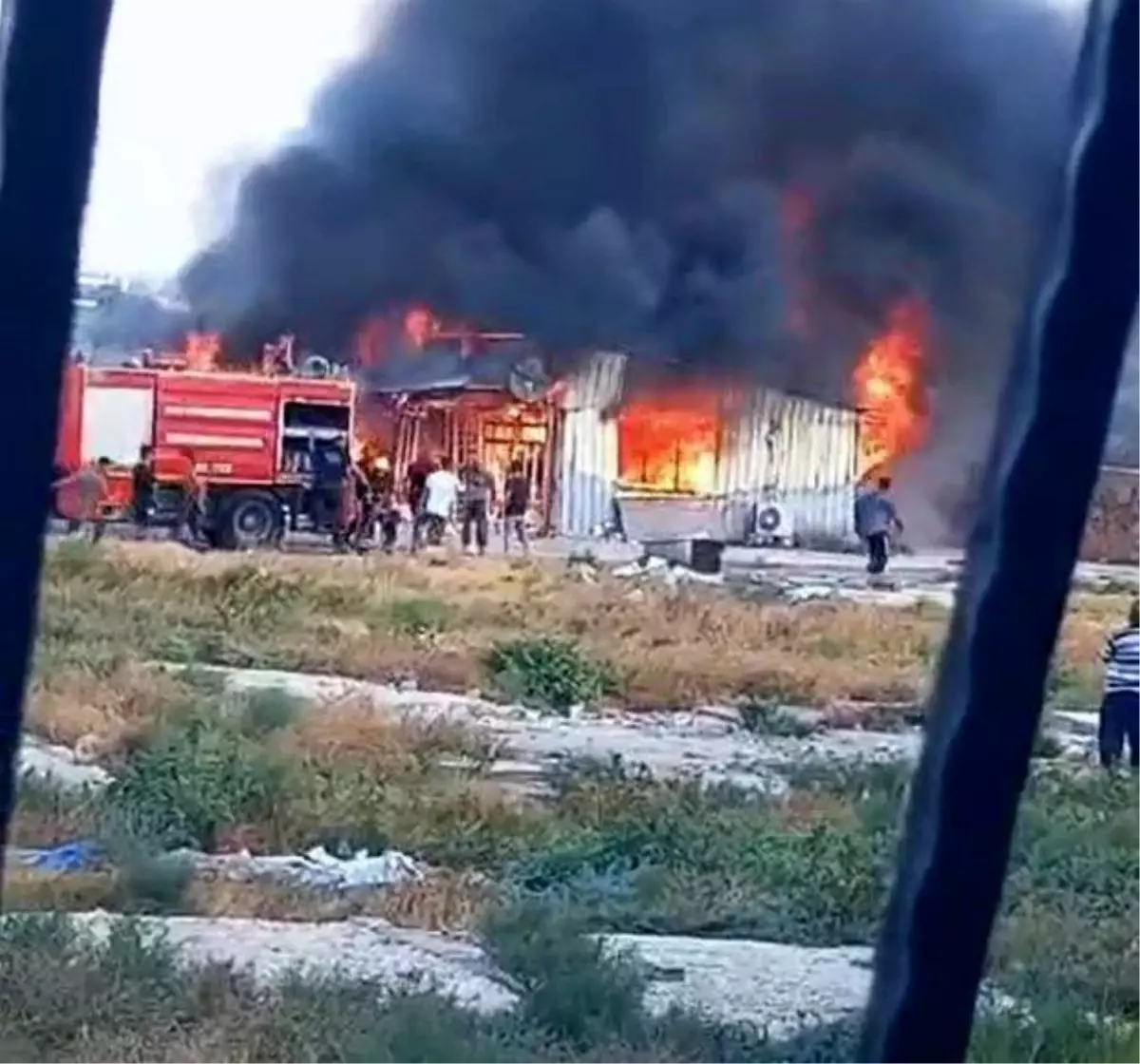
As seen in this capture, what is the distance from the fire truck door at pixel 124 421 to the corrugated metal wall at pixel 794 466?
1338 millimetres

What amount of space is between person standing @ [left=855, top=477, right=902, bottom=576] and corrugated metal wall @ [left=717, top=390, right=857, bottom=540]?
34 millimetres

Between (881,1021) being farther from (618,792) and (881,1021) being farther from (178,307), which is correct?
(178,307)

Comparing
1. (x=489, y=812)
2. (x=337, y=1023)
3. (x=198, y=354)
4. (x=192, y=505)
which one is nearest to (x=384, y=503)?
(x=192, y=505)

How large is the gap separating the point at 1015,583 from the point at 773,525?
4.60 m

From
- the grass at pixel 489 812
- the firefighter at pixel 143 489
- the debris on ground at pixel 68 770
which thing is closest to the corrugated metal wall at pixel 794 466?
the grass at pixel 489 812

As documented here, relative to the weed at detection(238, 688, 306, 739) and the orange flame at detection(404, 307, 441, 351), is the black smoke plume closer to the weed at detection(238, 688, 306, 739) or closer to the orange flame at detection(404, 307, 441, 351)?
the orange flame at detection(404, 307, 441, 351)

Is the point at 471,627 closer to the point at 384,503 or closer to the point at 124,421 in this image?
the point at 384,503

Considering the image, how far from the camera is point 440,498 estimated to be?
489cm

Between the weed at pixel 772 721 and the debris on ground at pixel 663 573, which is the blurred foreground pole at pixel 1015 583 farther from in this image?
the debris on ground at pixel 663 573

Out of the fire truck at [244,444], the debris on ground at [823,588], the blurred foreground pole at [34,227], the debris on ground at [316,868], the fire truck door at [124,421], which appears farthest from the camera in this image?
the fire truck at [244,444]

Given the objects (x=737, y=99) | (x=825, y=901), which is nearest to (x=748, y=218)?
(x=737, y=99)

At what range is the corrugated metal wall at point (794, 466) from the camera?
16.6 feet

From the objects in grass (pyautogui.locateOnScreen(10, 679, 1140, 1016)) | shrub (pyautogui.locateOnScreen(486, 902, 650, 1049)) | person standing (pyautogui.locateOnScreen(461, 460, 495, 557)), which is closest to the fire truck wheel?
person standing (pyautogui.locateOnScreen(461, 460, 495, 557))

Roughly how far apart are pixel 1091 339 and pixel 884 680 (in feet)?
11.4
